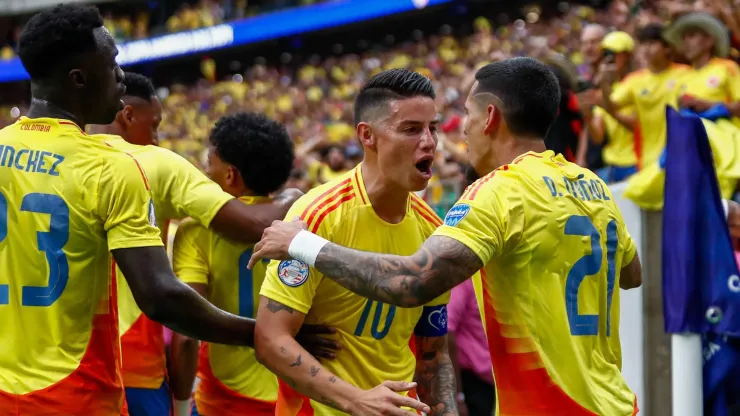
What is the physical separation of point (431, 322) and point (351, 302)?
453 millimetres

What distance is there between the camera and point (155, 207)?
14.5ft

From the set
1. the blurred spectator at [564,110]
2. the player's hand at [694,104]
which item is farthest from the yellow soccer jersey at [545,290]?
the player's hand at [694,104]

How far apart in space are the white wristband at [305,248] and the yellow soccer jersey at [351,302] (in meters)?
0.18

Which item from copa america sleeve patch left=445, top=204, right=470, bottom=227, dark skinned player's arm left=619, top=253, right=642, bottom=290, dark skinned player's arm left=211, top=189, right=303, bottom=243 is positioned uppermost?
dark skinned player's arm left=211, top=189, right=303, bottom=243

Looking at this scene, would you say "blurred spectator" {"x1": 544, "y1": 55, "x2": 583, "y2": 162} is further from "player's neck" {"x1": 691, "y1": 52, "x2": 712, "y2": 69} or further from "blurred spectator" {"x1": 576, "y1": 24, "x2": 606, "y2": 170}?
"player's neck" {"x1": 691, "y1": 52, "x2": 712, "y2": 69}

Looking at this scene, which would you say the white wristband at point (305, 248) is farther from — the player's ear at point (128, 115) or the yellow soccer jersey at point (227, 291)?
the player's ear at point (128, 115)

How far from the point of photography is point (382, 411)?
320cm

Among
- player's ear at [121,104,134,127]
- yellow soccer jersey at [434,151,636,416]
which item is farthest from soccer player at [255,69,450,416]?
player's ear at [121,104,134,127]

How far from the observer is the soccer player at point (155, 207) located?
4.32 m

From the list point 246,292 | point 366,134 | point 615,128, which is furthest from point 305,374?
point 615,128

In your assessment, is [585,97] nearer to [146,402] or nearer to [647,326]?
[647,326]

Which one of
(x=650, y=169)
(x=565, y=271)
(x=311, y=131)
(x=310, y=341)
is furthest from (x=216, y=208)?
(x=311, y=131)

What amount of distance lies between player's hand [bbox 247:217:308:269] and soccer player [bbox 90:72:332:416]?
983mm

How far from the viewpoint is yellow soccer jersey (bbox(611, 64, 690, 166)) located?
9023 mm
